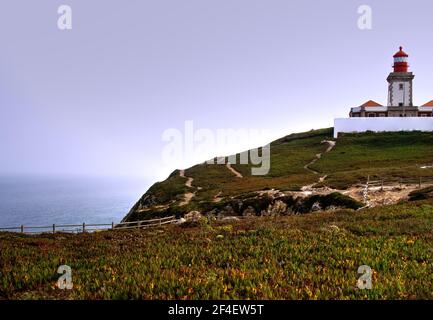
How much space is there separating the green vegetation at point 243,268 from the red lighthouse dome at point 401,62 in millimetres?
99360

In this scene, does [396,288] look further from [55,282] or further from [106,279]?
[55,282]

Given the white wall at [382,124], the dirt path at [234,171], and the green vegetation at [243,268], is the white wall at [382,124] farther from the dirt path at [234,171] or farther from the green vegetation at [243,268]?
the green vegetation at [243,268]

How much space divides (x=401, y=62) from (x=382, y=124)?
19783 millimetres

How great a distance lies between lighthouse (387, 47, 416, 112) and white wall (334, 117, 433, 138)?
5.37 meters

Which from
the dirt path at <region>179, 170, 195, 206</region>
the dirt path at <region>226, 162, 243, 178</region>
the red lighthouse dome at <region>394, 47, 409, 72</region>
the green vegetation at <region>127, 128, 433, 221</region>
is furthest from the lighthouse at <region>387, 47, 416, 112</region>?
the dirt path at <region>179, 170, 195, 206</region>

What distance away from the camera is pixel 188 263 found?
12.6 meters

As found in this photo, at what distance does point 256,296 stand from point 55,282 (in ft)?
18.2

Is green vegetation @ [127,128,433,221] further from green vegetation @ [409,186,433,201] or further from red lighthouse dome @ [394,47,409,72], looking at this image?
red lighthouse dome @ [394,47,409,72]

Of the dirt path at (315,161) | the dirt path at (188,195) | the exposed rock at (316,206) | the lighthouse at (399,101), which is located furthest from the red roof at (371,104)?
the exposed rock at (316,206)

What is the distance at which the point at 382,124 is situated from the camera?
98938mm

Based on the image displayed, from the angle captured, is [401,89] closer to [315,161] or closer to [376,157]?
[376,157]

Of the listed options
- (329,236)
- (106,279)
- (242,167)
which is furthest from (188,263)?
(242,167)

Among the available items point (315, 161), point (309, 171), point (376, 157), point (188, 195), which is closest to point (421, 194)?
point (309, 171)
